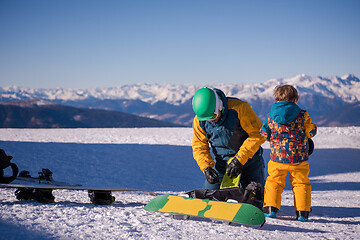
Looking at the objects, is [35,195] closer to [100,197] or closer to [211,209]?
[100,197]

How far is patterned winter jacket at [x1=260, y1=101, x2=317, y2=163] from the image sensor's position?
9.16 ft

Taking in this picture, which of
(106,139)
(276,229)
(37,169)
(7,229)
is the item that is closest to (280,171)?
(276,229)

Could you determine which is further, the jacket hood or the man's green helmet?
the man's green helmet

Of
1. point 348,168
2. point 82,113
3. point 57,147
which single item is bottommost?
point 82,113

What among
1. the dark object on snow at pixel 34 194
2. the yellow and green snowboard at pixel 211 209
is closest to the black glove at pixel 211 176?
the yellow and green snowboard at pixel 211 209

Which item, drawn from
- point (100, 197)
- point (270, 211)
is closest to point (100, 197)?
point (100, 197)

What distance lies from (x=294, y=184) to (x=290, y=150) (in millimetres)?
326

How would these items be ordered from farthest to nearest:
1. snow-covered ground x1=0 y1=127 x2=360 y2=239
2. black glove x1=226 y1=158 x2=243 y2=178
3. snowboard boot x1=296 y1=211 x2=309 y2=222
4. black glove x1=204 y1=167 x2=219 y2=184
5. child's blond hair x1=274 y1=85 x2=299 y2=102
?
1. black glove x1=204 y1=167 x2=219 y2=184
2. black glove x1=226 y1=158 x2=243 y2=178
3. child's blond hair x1=274 y1=85 x2=299 y2=102
4. snowboard boot x1=296 y1=211 x2=309 y2=222
5. snow-covered ground x1=0 y1=127 x2=360 y2=239

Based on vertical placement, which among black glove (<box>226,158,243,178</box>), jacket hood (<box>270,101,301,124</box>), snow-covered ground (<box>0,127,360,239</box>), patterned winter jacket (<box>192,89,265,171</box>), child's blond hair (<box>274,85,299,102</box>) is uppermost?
child's blond hair (<box>274,85,299,102</box>)

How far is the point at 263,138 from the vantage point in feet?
10.1

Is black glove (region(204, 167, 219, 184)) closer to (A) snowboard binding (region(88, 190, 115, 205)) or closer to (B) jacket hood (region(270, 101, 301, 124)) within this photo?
(B) jacket hood (region(270, 101, 301, 124))

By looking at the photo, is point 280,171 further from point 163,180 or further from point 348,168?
point 348,168

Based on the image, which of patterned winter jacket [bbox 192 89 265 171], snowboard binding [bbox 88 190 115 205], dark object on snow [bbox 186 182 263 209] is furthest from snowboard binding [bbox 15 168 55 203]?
patterned winter jacket [bbox 192 89 265 171]

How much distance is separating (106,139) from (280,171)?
7282mm
